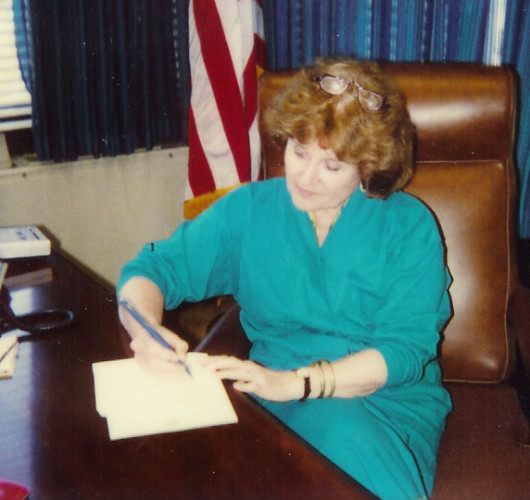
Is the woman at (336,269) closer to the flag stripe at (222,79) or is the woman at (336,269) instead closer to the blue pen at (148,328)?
the blue pen at (148,328)

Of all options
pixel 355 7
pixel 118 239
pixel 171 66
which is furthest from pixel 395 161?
pixel 118 239

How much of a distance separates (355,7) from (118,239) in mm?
1120

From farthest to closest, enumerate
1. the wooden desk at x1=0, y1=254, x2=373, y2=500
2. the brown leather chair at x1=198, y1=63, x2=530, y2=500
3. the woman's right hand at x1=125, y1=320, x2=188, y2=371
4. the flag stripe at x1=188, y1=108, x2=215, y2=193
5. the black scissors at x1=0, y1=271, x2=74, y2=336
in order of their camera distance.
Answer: the flag stripe at x1=188, y1=108, x2=215, y2=193, the brown leather chair at x1=198, y1=63, x2=530, y2=500, the black scissors at x1=0, y1=271, x2=74, y2=336, the woman's right hand at x1=125, y1=320, x2=188, y2=371, the wooden desk at x1=0, y1=254, x2=373, y2=500

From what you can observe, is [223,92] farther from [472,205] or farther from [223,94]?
[472,205]

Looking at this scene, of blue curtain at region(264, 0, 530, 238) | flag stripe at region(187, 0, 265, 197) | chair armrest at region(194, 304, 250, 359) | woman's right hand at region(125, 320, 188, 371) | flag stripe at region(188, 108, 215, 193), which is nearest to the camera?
woman's right hand at region(125, 320, 188, 371)

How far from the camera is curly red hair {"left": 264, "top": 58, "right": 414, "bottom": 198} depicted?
1227 millimetres

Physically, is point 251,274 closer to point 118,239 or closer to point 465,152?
point 465,152

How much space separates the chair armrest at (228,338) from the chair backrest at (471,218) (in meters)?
0.43

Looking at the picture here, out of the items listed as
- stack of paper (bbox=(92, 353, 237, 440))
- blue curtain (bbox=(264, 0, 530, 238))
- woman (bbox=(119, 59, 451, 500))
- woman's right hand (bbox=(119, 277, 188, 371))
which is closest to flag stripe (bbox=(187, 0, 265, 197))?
blue curtain (bbox=(264, 0, 530, 238))

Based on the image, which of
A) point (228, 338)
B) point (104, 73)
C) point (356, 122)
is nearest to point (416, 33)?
point (356, 122)

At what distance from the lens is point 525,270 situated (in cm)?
168

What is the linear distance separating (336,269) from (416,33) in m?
0.99

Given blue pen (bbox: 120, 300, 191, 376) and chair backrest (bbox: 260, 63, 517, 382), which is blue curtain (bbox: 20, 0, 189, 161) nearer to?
chair backrest (bbox: 260, 63, 517, 382)

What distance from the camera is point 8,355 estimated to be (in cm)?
107
